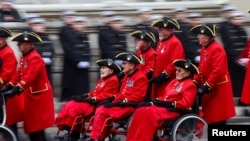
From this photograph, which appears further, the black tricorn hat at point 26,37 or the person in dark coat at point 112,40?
the person in dark coat at point 112,40

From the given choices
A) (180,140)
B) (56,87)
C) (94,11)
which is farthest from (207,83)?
(94,11)

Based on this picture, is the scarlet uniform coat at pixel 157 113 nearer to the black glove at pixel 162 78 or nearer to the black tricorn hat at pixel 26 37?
the black glove at pixel 162 78

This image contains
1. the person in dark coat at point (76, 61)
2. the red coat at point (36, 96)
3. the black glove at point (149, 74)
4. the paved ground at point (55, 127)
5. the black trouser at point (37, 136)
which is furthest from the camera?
the person in dark coat at point (76, 61)

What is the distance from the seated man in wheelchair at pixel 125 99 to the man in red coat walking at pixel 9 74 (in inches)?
44.2

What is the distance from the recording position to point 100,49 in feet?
53.7

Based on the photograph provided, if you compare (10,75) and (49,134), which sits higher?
(10,75)

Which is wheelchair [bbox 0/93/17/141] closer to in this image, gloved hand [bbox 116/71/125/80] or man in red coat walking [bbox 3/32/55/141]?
man in red coat walking [bbox 3/32/55/141]

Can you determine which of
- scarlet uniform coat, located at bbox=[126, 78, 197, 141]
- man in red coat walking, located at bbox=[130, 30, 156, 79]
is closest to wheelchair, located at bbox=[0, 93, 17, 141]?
scarlet uniform coat, located at bbox=[126, 78, 197, 141]

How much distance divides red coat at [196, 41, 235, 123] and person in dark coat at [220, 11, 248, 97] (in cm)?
240

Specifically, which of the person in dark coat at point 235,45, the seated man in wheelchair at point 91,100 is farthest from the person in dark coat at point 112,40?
the seated man in wheelchair at point 91,100

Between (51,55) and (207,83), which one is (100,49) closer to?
(51,55)

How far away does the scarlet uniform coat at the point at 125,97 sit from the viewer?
1327cm

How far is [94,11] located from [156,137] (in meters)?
5.68

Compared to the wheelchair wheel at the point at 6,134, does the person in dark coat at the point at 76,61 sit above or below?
above
